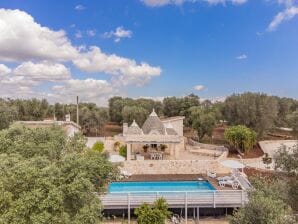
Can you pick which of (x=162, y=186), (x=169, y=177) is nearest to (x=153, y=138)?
(x=169, y=177)

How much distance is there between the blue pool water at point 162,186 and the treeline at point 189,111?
45.9ft

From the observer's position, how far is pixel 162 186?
82.0ft

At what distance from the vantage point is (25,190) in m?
9.34

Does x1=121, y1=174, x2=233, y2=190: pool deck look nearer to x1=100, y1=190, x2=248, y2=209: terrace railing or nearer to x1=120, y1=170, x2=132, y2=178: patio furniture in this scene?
x1=120, y1=170, x2=132, y2=178: patio furniture

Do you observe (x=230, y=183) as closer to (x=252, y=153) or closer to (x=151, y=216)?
(x=151, y=216)

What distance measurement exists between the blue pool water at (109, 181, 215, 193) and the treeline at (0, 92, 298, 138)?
551 inches

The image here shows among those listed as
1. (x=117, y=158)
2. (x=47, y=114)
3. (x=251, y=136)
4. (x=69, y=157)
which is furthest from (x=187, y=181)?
(x=47, y=114)

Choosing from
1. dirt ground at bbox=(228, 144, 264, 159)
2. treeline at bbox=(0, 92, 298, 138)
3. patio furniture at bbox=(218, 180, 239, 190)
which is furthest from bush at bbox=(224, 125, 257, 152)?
patio furniture at bbox=(218, 180, 239, 190)

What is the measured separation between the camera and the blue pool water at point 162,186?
2438cm

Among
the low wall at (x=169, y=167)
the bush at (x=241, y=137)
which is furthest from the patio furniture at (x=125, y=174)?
the bush at (x=241, y=137)

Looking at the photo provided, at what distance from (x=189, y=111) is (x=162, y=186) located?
109ft

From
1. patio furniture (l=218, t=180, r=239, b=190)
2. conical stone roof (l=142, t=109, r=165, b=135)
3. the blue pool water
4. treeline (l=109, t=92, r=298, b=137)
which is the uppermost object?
treeline (l=109, t=92, r=298, b=137)

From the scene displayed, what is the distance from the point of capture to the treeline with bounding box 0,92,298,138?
42969 mm

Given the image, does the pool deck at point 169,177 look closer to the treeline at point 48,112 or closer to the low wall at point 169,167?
the low wall at point 169,167
